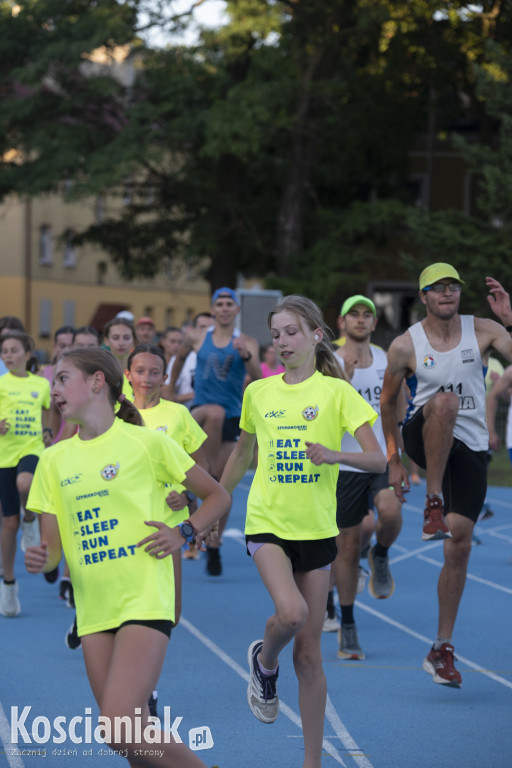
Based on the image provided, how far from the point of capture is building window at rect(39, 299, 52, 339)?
184 ft

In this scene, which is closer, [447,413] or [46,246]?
[447,413]

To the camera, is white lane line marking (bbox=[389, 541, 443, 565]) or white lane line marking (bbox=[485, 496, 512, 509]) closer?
white lane line marking (bbox=[389, 541, 443, 565])

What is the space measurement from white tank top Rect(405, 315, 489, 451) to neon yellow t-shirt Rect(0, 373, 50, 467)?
380cm

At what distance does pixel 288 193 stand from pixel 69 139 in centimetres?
540

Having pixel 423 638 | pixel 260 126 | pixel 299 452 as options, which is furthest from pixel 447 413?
pixel 260 126

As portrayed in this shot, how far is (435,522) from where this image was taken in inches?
283

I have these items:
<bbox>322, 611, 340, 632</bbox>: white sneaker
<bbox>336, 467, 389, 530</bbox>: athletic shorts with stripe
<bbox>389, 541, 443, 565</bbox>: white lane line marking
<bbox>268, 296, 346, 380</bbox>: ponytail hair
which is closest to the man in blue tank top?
<bbox>389, 541, 443, 565</bbox>: white lane line marking

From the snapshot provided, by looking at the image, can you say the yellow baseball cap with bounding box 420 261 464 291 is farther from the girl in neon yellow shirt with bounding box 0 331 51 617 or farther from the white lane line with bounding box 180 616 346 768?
the girl in neon yellow shirt with bounding box 0 331 51 617

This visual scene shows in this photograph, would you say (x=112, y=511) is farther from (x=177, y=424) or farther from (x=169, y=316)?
(x=169, y=316)

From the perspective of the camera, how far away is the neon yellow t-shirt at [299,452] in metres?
5.81

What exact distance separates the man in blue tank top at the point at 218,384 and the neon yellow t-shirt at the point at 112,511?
6744mm

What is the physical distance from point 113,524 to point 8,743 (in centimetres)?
224

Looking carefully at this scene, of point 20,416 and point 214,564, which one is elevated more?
point 20,416

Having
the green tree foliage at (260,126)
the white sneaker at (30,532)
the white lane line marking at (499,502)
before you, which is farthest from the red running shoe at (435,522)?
the green tree foliage at (260,126)
